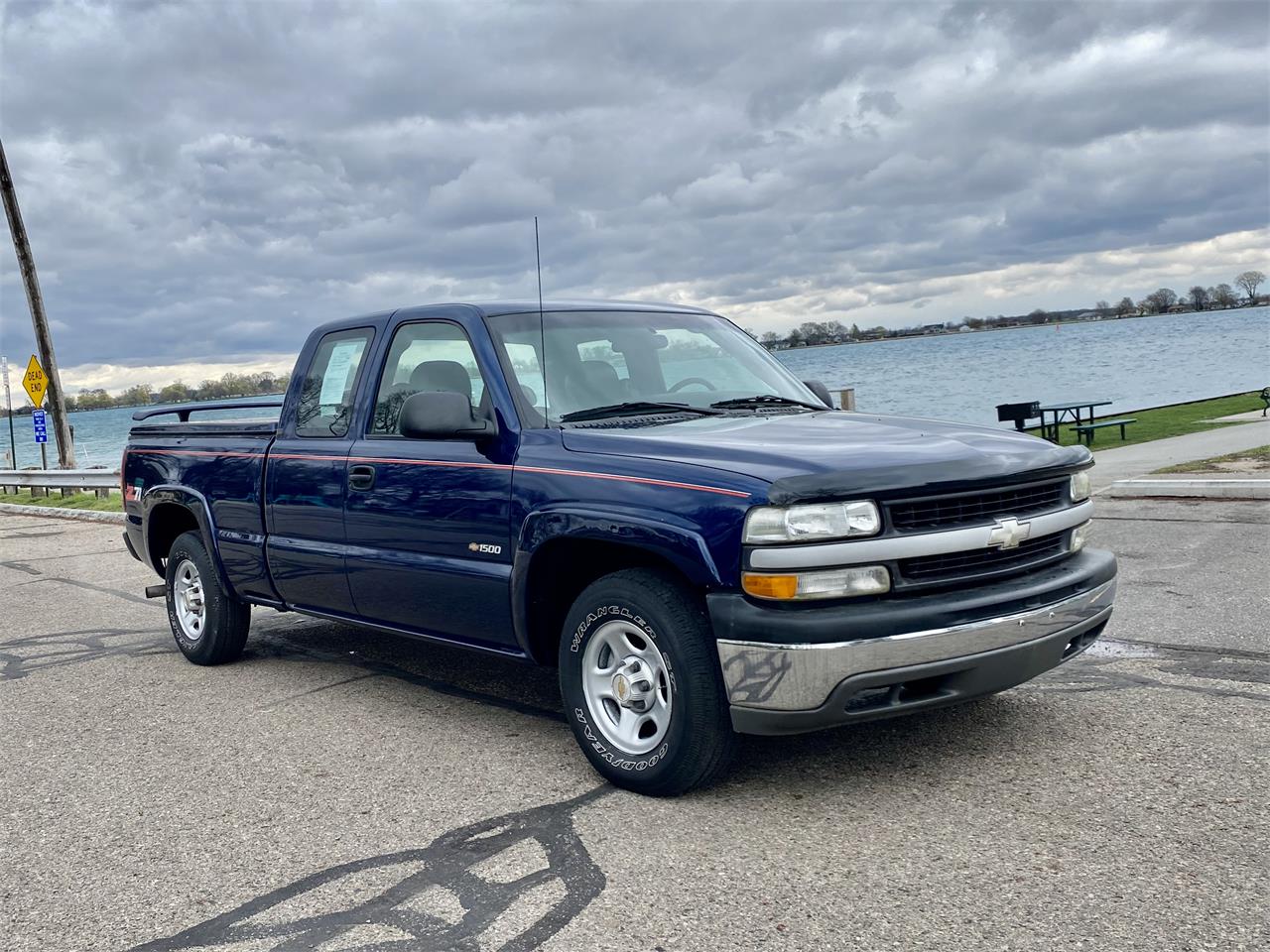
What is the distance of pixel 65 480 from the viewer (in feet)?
→ 66.9

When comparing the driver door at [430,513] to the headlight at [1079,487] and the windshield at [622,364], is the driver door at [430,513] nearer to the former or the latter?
the windshield at [622,364]

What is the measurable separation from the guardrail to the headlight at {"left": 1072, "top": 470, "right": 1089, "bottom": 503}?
55.2 ft

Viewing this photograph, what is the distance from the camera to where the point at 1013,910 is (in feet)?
10.4

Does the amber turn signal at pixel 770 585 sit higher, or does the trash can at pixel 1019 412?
the amber turn signal at pixel 770 585

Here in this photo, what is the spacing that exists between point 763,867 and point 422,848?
112 cm

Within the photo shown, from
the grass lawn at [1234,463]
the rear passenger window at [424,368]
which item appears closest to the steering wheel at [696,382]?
the rear passenger window at [424,368]

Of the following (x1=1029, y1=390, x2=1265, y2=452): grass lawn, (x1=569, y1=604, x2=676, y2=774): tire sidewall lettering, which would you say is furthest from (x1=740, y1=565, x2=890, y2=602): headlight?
(x1=1029, y1=390, x2=1265, y2=452): grass lawn

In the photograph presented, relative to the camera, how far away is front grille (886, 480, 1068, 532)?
12.7 feet

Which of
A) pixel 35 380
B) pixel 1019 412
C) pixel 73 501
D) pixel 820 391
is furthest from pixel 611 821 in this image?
pixel 35 380

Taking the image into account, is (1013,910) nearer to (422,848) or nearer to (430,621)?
(422,848)

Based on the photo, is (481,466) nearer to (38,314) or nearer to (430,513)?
(430,513)

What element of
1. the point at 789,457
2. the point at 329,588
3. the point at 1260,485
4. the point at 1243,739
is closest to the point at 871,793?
the point at 789,457

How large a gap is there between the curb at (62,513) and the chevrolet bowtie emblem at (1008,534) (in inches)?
599

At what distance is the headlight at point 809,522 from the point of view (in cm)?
374
